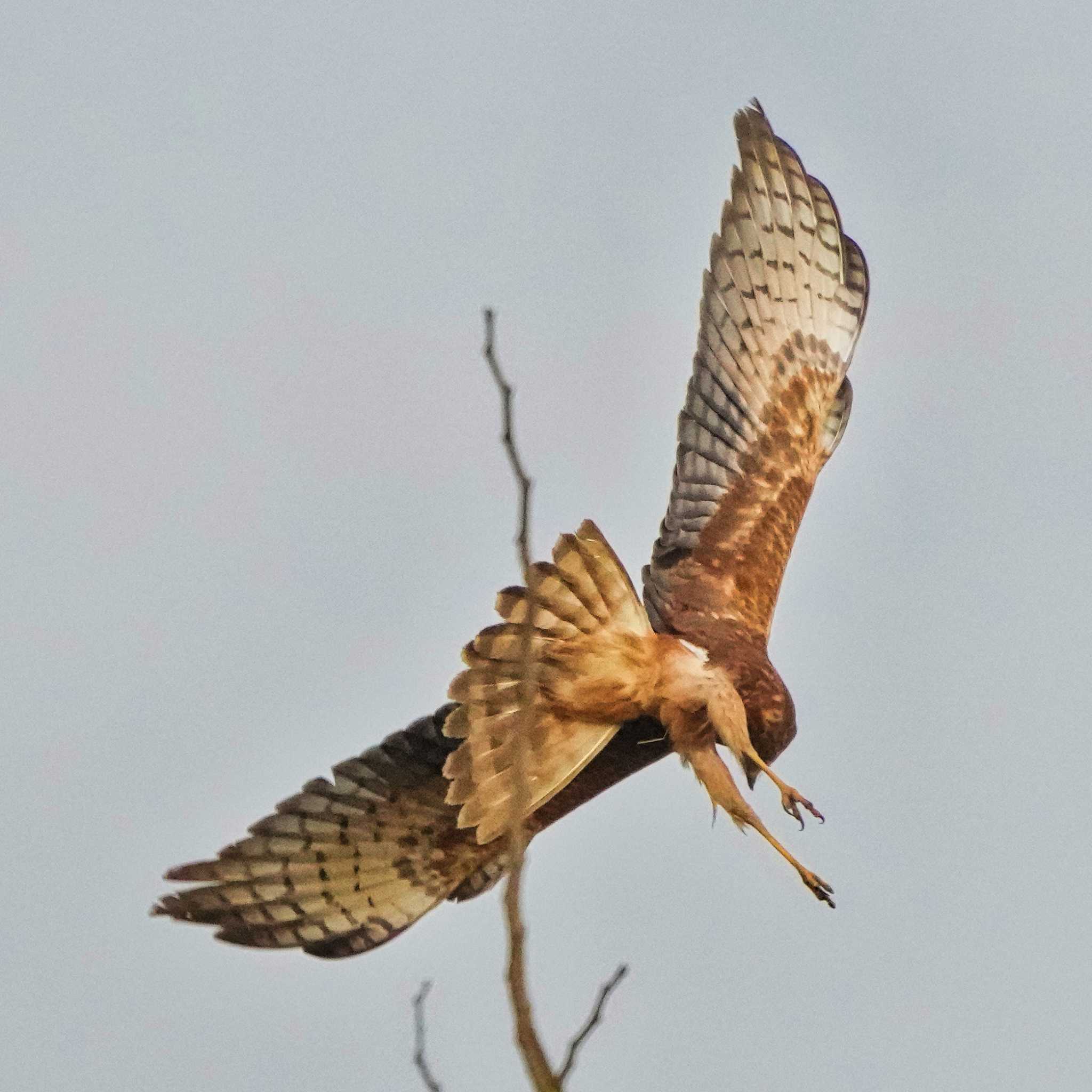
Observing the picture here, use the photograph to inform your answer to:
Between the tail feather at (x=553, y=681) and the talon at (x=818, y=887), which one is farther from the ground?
the tail feather at (x=553, y=681)

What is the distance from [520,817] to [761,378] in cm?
533

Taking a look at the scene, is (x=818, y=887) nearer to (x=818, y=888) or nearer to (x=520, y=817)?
(x=818, y=888)

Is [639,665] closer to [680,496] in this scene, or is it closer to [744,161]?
[680,496]

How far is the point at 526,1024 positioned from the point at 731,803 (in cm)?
348

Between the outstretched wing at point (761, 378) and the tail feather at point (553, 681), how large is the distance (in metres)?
0.94

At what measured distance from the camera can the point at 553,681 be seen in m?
5.93

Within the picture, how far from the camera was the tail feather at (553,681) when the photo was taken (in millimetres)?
5512

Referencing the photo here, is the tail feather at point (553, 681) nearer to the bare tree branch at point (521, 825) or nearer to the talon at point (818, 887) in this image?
the talon at point (818, 887)

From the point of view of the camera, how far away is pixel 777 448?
24.5 feet

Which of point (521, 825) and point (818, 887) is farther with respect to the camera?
point (818, 887)

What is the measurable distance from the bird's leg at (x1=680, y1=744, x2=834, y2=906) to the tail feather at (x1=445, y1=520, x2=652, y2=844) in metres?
0.27

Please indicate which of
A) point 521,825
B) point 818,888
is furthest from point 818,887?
point 521,825

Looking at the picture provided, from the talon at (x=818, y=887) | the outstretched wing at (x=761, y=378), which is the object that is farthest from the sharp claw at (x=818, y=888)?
the outstretched wing at (x=761, y=378)

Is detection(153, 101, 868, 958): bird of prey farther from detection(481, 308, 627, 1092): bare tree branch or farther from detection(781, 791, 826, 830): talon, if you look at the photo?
detection(481, 308, 627, 1092): bare tree branch
